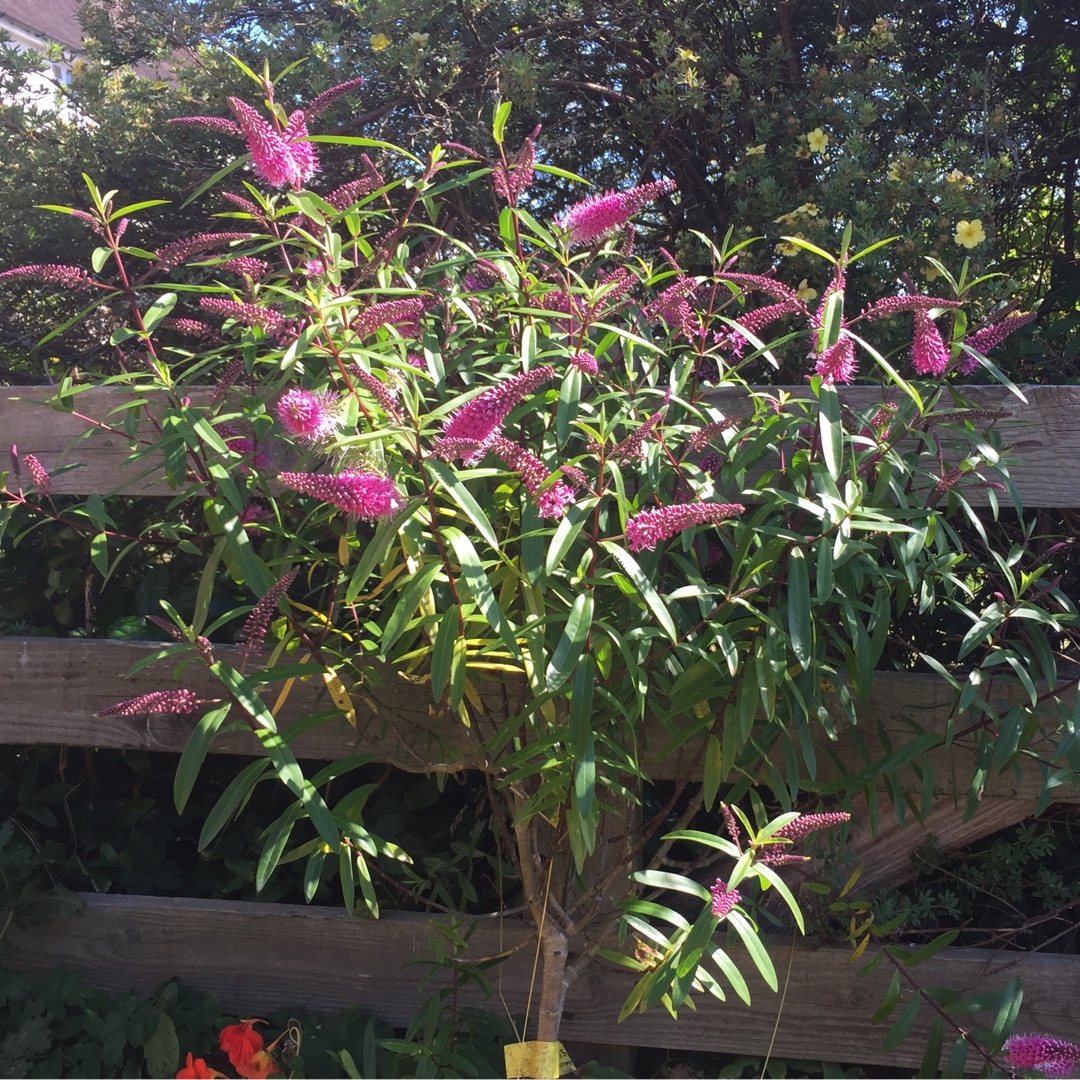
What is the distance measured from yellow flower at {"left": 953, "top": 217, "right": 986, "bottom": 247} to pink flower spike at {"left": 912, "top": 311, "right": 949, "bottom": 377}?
3.13 ft

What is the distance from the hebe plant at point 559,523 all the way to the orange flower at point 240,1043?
0.56m

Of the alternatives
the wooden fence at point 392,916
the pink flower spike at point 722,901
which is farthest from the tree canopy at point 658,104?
the pink flower spike at point 722,901

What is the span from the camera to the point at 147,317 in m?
1.48

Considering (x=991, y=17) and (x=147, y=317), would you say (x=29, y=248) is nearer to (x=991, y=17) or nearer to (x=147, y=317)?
(x=147, y=317)

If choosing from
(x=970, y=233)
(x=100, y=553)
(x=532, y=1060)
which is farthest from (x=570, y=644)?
(x=970, y=233)

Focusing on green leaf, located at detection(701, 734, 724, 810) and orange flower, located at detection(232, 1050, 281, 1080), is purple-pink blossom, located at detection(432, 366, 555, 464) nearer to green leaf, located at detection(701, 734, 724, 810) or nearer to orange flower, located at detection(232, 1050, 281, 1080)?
green leaf, located at detection(701, 734, 724, 810)

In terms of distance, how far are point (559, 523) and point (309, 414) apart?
0.38 meters

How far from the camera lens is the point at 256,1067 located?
1.88 meters

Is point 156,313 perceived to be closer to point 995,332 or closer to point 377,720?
point 377,720

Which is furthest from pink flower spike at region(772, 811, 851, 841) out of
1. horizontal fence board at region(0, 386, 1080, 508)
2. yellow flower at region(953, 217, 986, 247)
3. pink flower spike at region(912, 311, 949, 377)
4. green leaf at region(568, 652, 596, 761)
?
yellow flower at region(953, 217, 986, 247)

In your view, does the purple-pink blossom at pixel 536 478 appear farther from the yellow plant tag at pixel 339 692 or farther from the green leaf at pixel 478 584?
the yellow plant tag at pixel 339 692

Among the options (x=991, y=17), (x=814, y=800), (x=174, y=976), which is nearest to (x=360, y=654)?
(x=814, y=800)

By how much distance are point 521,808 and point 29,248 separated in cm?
222

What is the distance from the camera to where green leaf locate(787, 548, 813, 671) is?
1.34m
